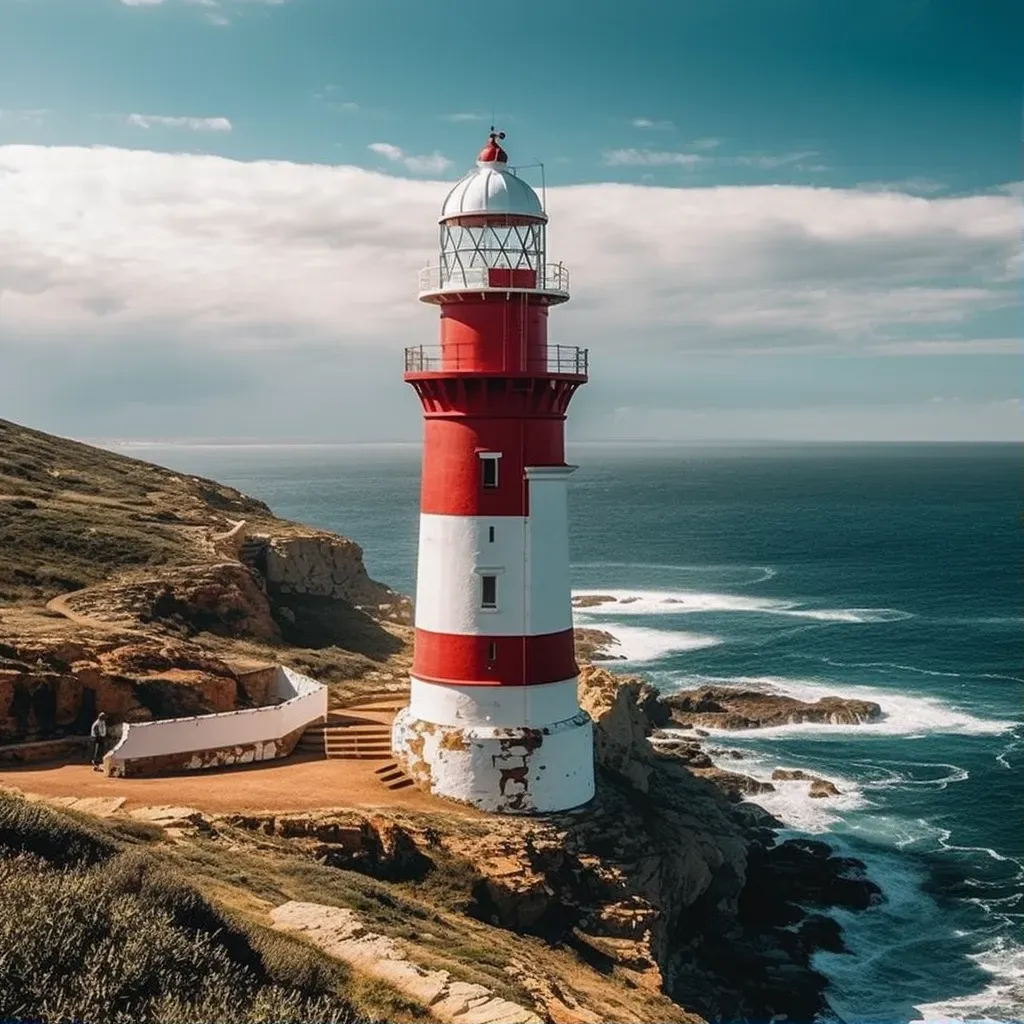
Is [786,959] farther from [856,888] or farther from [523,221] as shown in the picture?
[523,221]

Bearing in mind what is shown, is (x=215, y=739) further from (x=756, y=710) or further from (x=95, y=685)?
(x=756, y=710)

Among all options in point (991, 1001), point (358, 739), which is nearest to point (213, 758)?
point (358, 739)

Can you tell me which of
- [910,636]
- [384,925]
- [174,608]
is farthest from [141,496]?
[910,636]

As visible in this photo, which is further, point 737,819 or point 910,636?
point 910,636

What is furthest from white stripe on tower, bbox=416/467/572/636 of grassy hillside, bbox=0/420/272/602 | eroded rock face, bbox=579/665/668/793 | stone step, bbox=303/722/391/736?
grassy hillside, bbox=0/420/272/602

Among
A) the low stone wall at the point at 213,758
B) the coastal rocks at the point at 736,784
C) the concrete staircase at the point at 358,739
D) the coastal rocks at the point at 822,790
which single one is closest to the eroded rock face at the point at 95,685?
the low stone wall at the point at 213,758

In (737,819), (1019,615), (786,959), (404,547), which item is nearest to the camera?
(786,959)

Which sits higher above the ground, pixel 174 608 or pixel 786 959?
pixel 174 608

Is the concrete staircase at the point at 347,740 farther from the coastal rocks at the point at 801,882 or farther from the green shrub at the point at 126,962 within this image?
the green shrub at the point at 126,962
